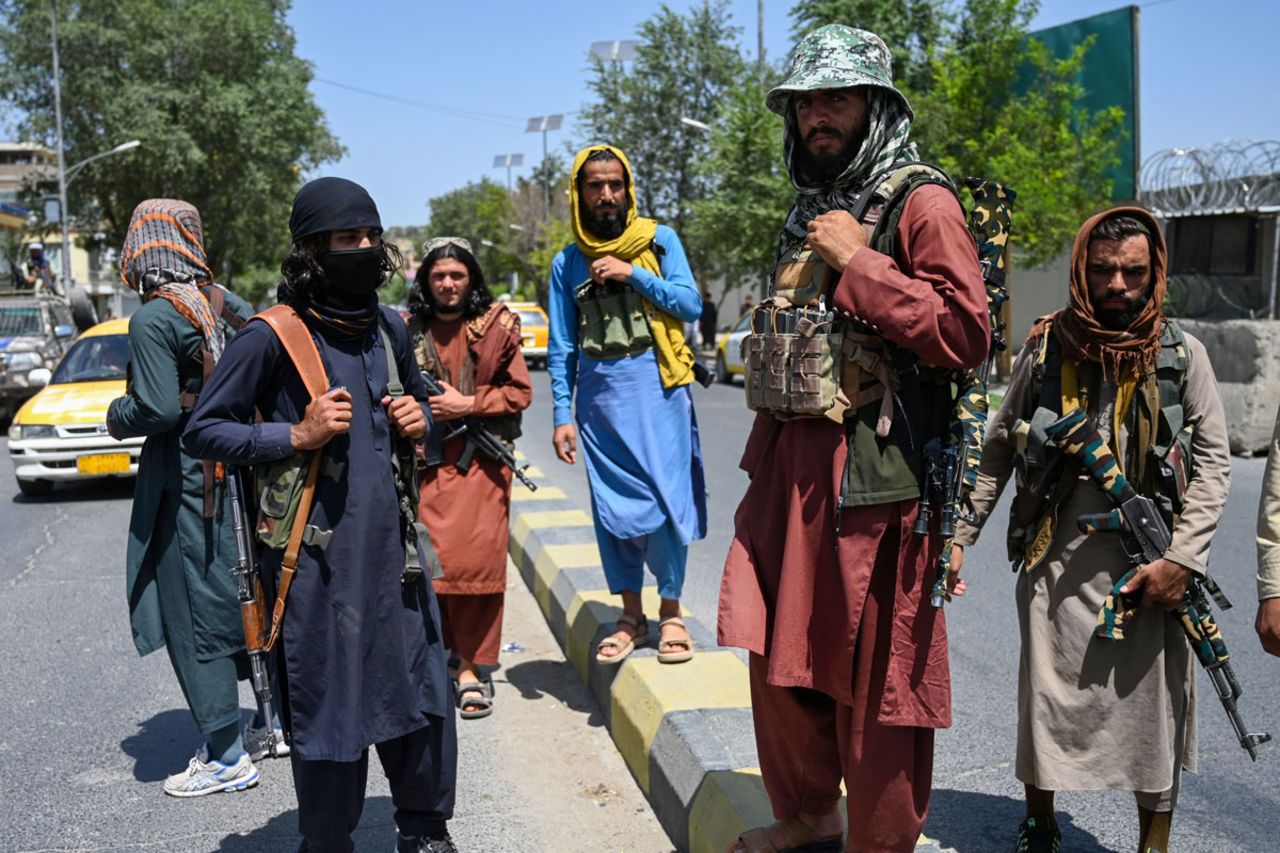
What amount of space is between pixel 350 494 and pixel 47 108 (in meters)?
40.5

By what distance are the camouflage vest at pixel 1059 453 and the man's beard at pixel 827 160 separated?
933 mm

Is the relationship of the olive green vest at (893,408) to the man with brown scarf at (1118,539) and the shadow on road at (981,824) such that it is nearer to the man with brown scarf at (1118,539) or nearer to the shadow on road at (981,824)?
the man with brown scarf at (1118,539)

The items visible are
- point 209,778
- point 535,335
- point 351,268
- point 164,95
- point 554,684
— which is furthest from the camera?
point 164,95

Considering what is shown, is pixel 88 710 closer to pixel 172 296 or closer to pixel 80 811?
pixel 80 811

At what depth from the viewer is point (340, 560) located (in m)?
3.14

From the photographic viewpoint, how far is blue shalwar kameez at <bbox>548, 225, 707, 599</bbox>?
5008 millimetres

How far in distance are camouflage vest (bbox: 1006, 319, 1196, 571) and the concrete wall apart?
10.8m

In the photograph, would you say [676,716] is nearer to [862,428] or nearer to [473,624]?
[473,624]

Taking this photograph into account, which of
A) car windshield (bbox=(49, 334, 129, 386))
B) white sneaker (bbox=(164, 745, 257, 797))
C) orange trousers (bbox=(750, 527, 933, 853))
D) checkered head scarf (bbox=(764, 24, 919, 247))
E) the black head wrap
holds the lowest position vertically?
white sneaker (bbox=(164, 745, 257, 797))

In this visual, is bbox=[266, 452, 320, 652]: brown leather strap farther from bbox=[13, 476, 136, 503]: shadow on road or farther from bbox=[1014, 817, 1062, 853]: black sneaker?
bbox=[13, 476, 136, 503]: shadow on road

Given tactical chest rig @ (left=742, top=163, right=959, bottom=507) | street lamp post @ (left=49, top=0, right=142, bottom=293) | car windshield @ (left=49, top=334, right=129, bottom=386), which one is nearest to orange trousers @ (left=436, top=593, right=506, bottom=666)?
tactical chest rig @ (left=742, top=163, right=959, bottom=507)

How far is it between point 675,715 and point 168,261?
235 centimetres

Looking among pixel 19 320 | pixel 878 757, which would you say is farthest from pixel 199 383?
pixel 19 320

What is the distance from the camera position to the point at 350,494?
3.18 m
